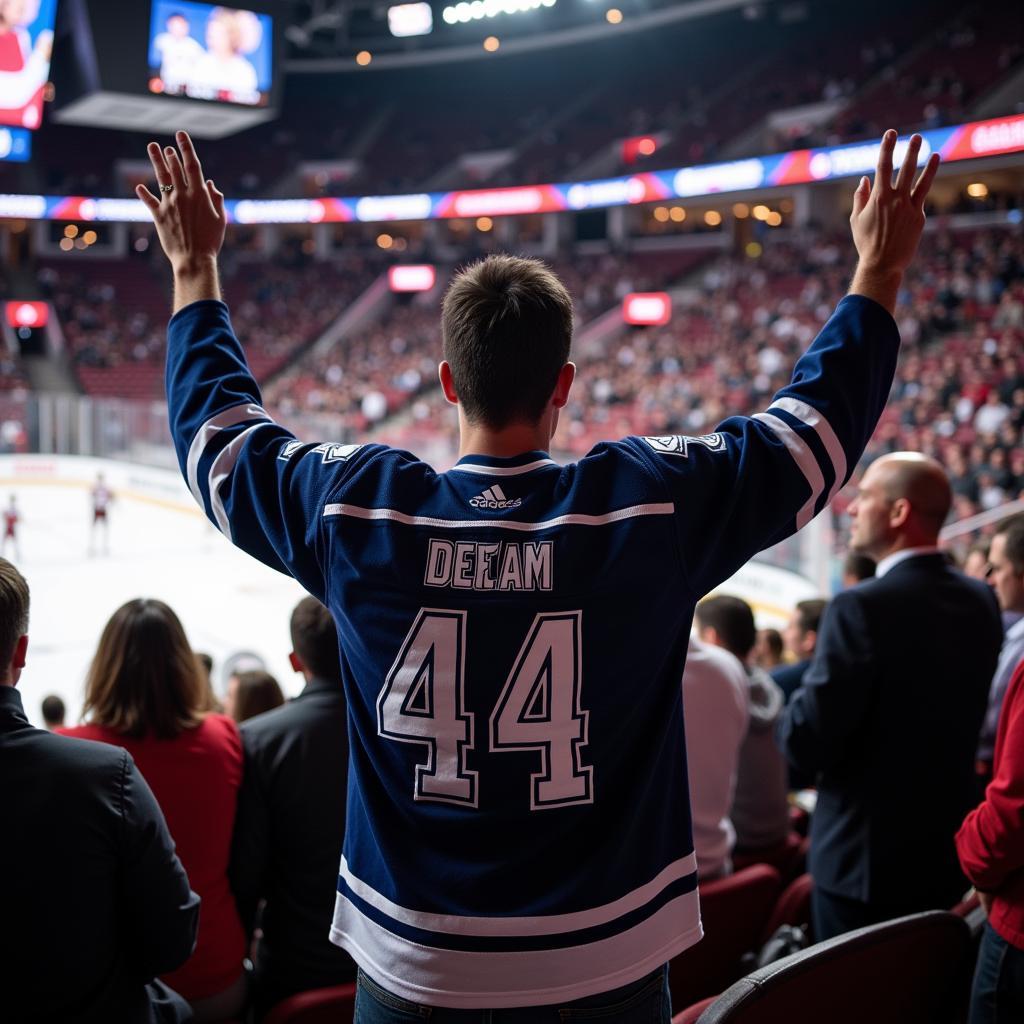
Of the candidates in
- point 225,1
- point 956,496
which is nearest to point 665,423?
point 956,496

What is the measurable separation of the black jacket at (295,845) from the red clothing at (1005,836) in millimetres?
1470

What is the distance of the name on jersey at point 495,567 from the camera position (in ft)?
4.83

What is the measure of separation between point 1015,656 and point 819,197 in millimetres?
23691

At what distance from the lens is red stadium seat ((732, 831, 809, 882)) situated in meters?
3.63

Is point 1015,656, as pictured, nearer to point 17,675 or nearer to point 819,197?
point 17,675

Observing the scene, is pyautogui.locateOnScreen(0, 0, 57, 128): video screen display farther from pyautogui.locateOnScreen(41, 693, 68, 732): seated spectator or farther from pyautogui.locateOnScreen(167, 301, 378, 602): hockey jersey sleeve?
pyautogui.locateOnScreen(167, 301, 378, 602): hockey jersey sleeve

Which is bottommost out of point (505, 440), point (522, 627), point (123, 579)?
point (123, 579)

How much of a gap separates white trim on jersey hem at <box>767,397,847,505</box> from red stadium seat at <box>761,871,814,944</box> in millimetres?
1857

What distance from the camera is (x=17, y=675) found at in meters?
1.92

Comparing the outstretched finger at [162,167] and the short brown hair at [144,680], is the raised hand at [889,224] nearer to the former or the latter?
the outstretched finger at [162,167]

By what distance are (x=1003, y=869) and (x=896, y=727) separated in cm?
58

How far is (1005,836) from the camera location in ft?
7.47

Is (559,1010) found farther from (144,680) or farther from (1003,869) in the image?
(144,680)

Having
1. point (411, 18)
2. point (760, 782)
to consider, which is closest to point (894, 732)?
point (760, 782)
